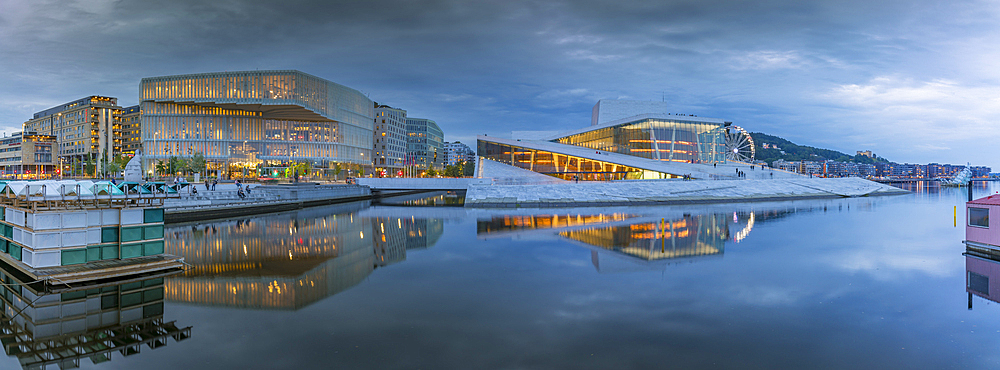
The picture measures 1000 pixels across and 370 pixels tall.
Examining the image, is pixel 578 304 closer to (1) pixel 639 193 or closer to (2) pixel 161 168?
(1) pixel 639 193

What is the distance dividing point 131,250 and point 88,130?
471 ft

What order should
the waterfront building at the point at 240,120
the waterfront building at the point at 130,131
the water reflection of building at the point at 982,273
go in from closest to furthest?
1. the water reflection of building at the point at 982,273
2. the waterfront building at the point at 240,120
3. the waterfront building at the point at 130,131

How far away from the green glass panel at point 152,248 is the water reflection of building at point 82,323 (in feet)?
6.52

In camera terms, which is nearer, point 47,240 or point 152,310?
point 152,310

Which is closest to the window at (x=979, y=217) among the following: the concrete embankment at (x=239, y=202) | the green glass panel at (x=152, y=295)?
the green glass panel at (x=152, y=295)

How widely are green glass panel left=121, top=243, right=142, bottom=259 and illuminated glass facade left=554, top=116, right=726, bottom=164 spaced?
206 feet

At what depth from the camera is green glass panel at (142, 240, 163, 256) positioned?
15.7m

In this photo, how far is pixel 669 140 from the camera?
7062cm

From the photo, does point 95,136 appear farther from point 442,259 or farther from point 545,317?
point 545,317

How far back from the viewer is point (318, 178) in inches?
3681

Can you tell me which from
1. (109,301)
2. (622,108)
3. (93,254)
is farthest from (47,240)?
(622,108)

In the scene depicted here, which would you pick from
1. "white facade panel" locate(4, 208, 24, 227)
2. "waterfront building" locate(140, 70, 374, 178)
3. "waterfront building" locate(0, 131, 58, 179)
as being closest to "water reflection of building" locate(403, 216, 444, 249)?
"white facade panel" locate(4, 208, 24, 227)

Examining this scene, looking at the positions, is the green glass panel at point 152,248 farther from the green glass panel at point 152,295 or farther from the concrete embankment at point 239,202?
the concrete embankment at point 239,202

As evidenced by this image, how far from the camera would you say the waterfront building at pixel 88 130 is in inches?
4934
